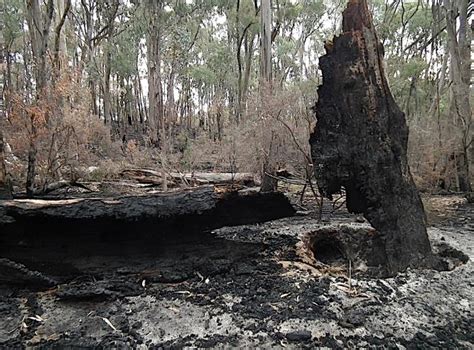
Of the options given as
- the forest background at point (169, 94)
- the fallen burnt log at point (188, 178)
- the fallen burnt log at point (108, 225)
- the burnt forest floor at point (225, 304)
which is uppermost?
the forest background at point (169, 94)

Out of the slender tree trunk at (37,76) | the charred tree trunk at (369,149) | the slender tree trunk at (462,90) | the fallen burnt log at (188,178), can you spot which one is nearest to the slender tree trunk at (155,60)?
the fallen burnt log at (188,178)

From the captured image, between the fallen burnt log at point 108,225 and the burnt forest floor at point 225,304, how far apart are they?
0.11 m

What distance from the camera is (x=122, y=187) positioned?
1341cm

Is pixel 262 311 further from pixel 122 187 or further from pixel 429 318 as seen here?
pixel 122 187

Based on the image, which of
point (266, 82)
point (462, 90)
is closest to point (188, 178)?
point (266, 82)

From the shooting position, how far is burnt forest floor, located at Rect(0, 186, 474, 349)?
3.79 metres

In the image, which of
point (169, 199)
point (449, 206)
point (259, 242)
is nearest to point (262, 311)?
point (169, 199)

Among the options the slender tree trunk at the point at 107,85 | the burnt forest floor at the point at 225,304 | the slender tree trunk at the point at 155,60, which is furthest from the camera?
the slender tree trunk at the point at 107,85

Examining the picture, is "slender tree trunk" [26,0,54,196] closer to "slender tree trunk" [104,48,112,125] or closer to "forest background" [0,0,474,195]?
"forest background" [0,0,474,195]

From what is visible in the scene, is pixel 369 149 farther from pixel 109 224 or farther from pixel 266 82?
pixel 266 82

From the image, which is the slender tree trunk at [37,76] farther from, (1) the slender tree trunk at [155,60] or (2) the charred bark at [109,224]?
(2) the charred bark at [109,224]

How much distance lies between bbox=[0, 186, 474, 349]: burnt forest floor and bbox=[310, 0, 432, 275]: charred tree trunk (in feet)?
2.08

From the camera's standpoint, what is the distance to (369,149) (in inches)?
220

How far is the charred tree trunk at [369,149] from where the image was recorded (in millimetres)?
5520
